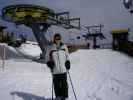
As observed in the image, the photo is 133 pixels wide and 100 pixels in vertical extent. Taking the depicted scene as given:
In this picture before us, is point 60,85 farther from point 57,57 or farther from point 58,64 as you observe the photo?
point 57,57

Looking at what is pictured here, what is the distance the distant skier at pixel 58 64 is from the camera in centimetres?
674

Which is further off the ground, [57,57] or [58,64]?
[57,57]

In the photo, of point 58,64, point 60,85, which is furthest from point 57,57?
point 60,85

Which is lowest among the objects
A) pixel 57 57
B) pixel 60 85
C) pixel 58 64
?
pixel 60 85

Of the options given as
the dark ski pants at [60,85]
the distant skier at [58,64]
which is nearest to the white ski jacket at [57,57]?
the distant skier at [58,64]

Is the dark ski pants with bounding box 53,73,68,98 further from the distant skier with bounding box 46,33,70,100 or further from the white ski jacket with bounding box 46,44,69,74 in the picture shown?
the white ski jacket with bounding box 46,44,69,74

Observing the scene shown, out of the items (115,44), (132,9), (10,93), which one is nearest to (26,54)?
(115,44)

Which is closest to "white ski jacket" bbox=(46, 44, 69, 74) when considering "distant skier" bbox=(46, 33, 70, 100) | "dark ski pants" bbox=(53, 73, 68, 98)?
"distant skier" bbox=(46, 33, 70, 100)

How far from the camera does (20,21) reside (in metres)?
25.8

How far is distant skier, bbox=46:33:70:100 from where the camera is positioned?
674 centimetres

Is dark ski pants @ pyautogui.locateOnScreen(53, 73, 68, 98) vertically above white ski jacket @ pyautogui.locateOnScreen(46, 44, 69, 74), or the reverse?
white ski jacket @ pyautogui.locateOnScreen(46, 44, 69, 74)

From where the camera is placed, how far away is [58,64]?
6.74 metres

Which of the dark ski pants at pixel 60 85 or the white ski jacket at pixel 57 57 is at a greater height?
the white ski jacket at pixel 57 57

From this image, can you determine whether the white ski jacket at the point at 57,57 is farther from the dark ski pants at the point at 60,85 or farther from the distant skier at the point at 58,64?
the dark ski pants at the point at 60,85
